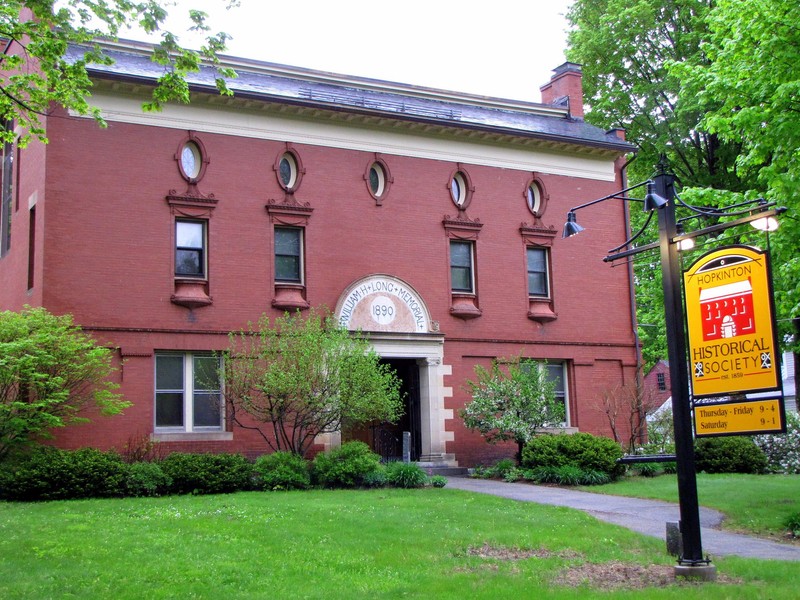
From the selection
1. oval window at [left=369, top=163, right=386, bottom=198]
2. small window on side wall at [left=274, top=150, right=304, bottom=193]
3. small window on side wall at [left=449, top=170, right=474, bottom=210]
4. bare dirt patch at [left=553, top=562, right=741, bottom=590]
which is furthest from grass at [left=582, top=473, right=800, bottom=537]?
small window on side wall at [left=274, top=150, right=304, bottom=193]

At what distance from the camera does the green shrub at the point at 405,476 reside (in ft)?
67.5

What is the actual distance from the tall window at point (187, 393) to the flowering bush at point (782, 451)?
49.3 feet

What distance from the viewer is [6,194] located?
26406 millimetres

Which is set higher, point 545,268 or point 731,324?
point 545,268

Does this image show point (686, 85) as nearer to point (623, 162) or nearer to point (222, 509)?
point (623, 162)

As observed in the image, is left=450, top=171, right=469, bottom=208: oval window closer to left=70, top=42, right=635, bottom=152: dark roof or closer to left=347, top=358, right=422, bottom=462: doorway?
left=70, top=42, right=635, bottom=152: dark roof

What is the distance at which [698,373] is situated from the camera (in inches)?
444

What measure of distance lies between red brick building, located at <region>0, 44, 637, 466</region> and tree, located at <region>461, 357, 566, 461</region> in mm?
1107

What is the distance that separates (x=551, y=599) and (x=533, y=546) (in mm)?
3338

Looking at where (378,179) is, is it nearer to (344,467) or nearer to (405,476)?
(344,467)

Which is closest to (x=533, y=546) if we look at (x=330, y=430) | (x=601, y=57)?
(x=330, y=430)

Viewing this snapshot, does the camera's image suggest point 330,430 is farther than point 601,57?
No

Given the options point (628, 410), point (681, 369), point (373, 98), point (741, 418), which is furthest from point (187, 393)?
point (741, 418)

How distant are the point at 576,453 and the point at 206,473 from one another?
8.90 metres
